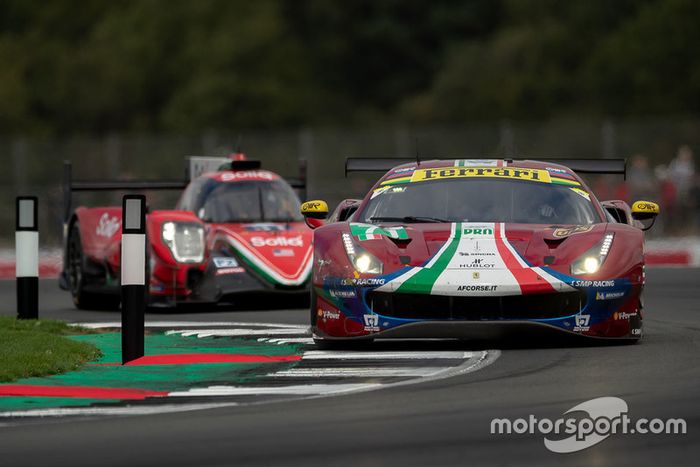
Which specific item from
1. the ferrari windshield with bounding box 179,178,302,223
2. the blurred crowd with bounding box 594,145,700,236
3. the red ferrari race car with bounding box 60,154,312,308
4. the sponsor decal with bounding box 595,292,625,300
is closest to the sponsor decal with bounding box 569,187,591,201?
the sponsor decal with bounding box 595,292,625,300

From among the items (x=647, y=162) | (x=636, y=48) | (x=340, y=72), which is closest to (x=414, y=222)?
(x=647, y=162)

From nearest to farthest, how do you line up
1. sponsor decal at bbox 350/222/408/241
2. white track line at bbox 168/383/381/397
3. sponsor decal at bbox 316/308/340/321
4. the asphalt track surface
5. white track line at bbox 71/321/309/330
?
the asphalt track surface
white track line at bbox 168/383/381/397
sponsor decal at bbox 316/308/340/321
sponsor decal at bbox 350/222/408/241
white track line at bbox 71/321/309/330

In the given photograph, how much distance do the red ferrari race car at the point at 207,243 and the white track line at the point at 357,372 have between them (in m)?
6.19

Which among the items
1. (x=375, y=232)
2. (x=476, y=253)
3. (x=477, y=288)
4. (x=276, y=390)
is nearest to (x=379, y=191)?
(x=375, y=232)

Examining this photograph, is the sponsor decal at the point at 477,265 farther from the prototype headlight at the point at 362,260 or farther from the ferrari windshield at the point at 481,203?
the ferrari windshield at the point at 481,203

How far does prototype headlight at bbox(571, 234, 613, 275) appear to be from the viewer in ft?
37.8

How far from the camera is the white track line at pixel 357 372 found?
10195mm

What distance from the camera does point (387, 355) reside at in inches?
447

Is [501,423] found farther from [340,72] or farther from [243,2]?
[340,72]

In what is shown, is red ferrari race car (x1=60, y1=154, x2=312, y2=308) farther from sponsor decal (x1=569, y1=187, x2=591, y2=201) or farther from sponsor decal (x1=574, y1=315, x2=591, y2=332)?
sponsor decal (x1=574, y1=315, x2=591, y2=332)

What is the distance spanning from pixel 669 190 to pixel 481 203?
21079 mm

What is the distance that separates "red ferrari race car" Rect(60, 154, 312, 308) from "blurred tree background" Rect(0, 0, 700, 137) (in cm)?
3554

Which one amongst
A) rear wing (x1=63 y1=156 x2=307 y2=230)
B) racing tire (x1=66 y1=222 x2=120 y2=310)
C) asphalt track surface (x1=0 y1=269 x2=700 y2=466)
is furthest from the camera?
rear wing (x1=63 y1=156 x2=307 y2=230)

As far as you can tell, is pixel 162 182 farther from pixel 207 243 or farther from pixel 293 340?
pixel 293 340
